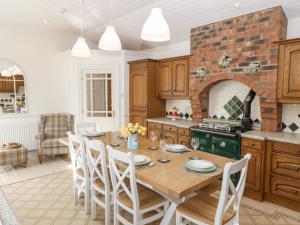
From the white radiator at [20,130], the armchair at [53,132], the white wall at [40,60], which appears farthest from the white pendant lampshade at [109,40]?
the white radiator at [20,130]

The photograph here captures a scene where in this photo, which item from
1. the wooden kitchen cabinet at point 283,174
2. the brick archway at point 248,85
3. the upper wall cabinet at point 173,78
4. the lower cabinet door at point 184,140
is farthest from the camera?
the upper wall cabinet at point 173,78

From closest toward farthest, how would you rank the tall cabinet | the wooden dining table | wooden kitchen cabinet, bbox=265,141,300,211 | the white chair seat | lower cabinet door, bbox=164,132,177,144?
the wooden dining table, the white chair seat, wooden kitchen cabinet, bbox=265,141,300,211, lower cabinet door, bbox=164,132,177,144, the tall cabinet

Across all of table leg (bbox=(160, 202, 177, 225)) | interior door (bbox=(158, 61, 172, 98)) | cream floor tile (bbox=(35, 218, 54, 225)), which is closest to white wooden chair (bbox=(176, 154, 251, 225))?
table leg (bbox=(160, 202, 177, 225))

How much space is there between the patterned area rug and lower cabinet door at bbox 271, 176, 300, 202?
11.4 feet

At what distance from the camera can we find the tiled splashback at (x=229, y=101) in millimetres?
3604

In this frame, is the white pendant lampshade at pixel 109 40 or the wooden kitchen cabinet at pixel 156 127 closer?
the white pendant lampshade at pixel 109 40

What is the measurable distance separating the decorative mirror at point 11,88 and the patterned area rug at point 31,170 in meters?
1.15

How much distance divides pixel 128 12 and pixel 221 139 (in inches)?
99.8

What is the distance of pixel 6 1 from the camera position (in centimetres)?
343

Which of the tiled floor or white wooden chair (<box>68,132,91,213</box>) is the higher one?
white wooden chair (<box>68,132,91,213</box>)

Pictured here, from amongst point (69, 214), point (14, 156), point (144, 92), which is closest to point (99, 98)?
point (144, 92)

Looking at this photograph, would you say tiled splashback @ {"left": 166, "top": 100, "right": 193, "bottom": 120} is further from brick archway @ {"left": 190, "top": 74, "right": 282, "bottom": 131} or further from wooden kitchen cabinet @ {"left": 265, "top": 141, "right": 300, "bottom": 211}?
wooden kitchen cabinet @ {"left": 265, "top": 141, "right": 300, "bottom": 211}

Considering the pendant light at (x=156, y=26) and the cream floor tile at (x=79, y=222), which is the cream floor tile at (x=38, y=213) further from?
the pendant light at (x=156, y=26)

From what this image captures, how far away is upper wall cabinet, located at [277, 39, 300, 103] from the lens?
112 inches
